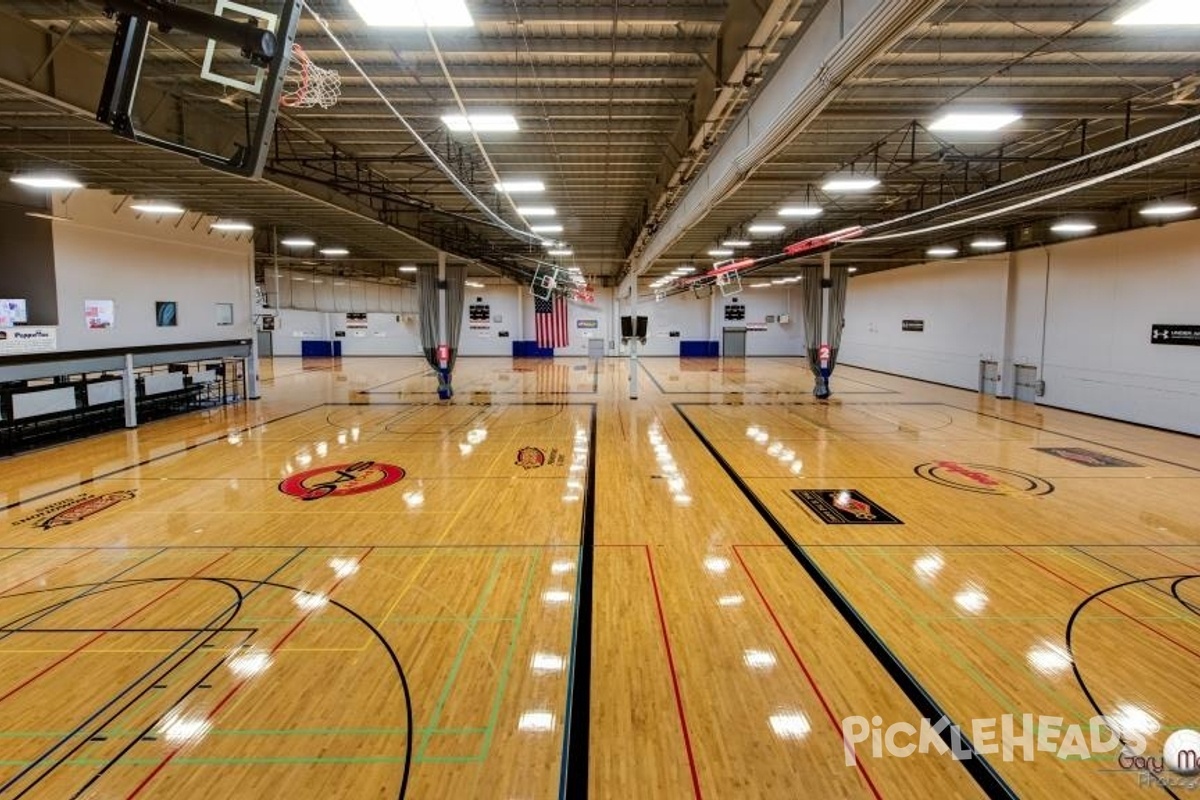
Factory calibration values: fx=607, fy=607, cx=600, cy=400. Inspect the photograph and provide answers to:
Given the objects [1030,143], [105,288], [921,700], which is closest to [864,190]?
[1030,143]

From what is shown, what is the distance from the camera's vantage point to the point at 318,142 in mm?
10805

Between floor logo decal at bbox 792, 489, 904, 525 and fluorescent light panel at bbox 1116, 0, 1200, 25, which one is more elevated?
fluorescent light panel at bbox 1116, 0, 1200, 25

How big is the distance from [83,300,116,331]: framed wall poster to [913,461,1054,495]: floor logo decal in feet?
60.0

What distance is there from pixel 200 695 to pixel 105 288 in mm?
14599

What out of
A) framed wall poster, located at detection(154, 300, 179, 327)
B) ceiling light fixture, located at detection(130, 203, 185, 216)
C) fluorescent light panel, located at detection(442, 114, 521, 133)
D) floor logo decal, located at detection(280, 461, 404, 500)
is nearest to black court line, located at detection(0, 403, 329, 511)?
floor logo decal, located at detection(280, 461, 404, 500)

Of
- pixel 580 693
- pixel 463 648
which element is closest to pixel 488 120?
pixel 463 648

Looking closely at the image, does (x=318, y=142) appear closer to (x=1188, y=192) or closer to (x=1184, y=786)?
(x=1184, y=786)

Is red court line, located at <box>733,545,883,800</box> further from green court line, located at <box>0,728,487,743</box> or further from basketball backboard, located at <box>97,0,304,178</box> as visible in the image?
basketball backboard, located at <box>97,0,304,178</box>

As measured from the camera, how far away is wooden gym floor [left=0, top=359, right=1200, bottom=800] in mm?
3727

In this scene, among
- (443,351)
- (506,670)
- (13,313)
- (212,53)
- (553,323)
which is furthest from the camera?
(553,323)

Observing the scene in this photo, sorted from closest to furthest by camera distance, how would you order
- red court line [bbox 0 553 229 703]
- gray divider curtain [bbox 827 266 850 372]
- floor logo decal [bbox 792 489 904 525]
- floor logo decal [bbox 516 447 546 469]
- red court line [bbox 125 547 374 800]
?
red court line [bbox 125 547 374 800] < red court line [bbox 0 553 229 703] < floor logo decal [bbox 792 489 904 525] < floor logo decal [bbox 516 447 546 469] < gray divider curtain [bbox 827 266 850 372]

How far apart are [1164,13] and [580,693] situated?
321 inches

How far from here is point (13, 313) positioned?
1237cm

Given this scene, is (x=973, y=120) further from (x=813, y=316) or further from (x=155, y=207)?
(x=155, y=207)
